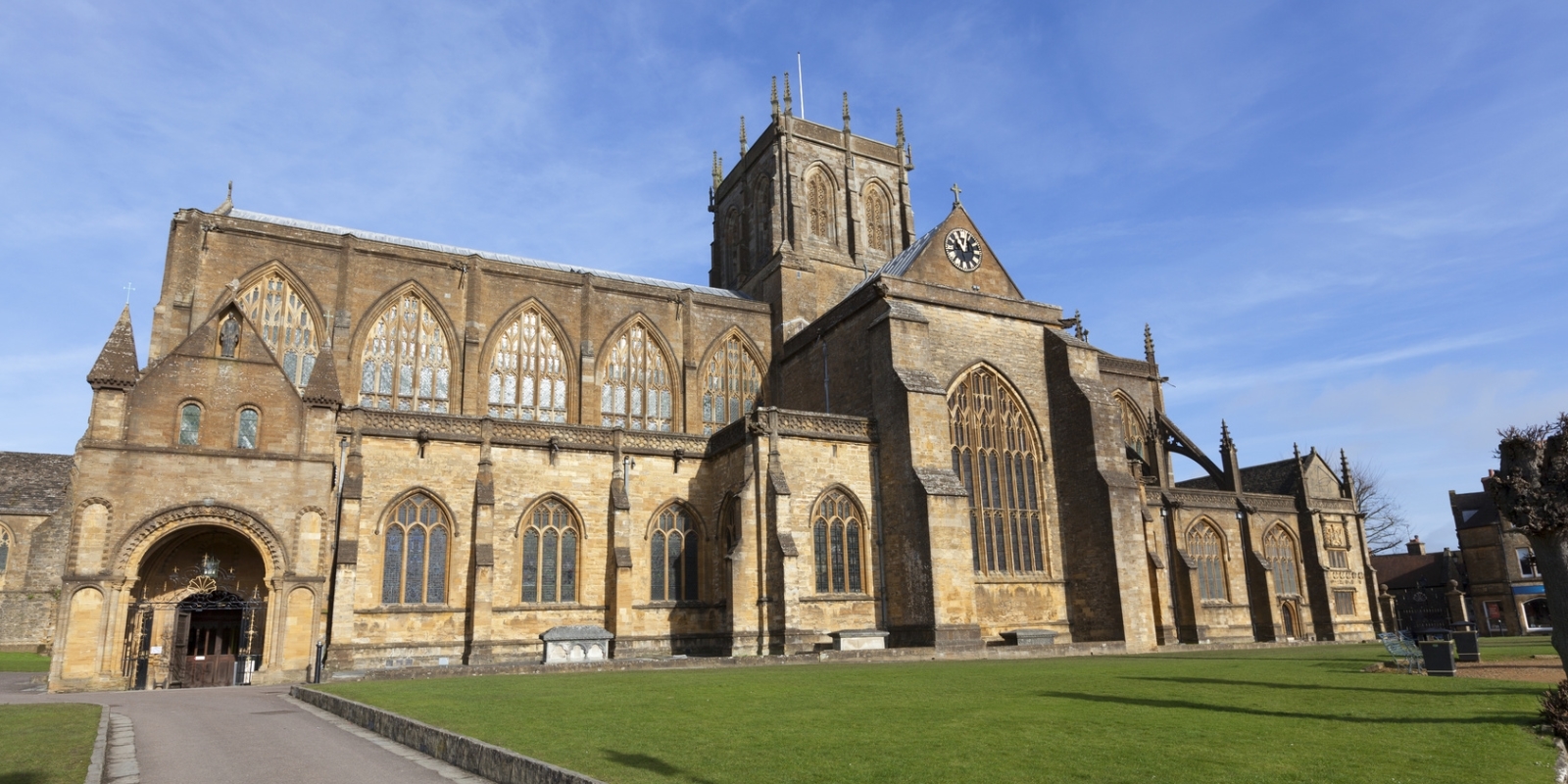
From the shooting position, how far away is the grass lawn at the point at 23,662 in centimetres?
3244

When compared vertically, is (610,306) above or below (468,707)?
above

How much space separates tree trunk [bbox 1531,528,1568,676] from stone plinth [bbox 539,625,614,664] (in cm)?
2053

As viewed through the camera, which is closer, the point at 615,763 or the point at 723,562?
the point at 615,763

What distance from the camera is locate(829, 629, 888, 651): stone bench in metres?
26.3

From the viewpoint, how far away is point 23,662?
3534cm

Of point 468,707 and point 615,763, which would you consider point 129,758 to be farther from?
point 615,763

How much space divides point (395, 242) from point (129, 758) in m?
30.5

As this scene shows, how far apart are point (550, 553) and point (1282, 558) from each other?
31652mm

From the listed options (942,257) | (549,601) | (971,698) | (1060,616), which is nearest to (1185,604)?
(1060,616)

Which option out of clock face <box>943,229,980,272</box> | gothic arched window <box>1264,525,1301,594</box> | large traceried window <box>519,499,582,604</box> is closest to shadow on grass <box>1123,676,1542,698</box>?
large traceried window <box>519,499,582,604</box>

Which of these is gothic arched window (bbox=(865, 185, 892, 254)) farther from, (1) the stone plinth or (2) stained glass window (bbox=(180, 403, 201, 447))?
(2) stained glass window (bbox=(180, 403, 201, 447))

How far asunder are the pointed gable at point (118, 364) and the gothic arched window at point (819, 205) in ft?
92.6

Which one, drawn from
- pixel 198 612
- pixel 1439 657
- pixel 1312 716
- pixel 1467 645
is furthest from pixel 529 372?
pixel 1467 645

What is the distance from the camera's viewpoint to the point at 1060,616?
3192cm
